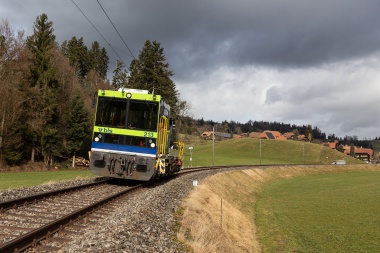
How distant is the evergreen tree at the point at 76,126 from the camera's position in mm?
42219

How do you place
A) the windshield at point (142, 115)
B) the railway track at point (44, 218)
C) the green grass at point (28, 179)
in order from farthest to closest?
1. the green grass at point (28, 179)
2. the windshield at point (142, 115)
3. the railway track at point (44, 218)

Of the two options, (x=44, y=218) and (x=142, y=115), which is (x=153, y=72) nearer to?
(x=142, y=115)

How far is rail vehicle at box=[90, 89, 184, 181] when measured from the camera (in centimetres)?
1514

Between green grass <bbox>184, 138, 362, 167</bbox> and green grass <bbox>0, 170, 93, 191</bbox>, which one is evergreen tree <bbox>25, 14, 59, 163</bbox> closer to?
green grass <bbox>0, 170, 93, 191</bbox>

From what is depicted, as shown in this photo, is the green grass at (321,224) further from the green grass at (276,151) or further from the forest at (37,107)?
the green grass at (276,151)

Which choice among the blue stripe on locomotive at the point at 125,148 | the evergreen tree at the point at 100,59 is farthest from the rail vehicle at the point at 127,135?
the evergreen tree at the point at 100,59

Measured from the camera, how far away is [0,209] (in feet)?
27.5

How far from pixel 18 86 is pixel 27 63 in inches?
115

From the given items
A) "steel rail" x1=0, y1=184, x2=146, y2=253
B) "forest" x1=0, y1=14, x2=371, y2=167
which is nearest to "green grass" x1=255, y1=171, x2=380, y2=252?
Result: "steel rail" x1=0, y1=184, x2=146, y2=253

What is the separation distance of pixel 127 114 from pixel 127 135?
105 centimetres

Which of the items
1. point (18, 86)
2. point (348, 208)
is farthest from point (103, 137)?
point (18, 86)

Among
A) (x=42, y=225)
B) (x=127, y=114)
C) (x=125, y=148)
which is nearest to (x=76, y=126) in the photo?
(x=127, y=114)

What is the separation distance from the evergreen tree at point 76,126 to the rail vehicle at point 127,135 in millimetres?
28564

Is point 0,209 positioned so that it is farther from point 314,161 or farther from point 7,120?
point 314,161
